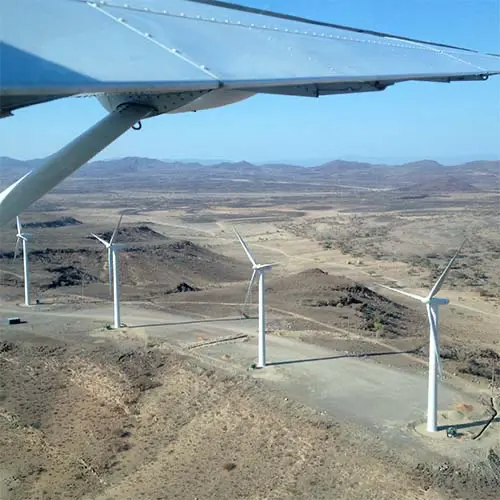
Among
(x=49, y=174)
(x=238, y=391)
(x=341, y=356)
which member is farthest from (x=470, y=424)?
(x=49, y=174)

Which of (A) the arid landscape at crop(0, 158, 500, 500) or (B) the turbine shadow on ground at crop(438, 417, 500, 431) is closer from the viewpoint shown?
(A) the arid landscape at crop(0, 158, 500, 500)

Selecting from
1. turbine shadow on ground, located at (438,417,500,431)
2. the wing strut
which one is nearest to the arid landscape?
turbine shadow on ground, located at (438,417,500,431)

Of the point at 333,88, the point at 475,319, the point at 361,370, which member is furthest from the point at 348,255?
the point at 333,88

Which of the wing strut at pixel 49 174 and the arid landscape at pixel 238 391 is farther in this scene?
the arid landscape at pixel 238 391

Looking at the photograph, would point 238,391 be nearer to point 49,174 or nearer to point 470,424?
point 470,424

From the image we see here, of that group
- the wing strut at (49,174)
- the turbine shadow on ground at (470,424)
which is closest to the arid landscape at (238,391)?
the turbine shadow on ground at (470,424)

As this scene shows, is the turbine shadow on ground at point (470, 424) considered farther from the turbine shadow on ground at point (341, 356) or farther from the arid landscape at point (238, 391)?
the turbine shadow on ground at point (341, 356)

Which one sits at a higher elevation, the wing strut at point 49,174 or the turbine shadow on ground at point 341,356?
the wing strut at point 49,174

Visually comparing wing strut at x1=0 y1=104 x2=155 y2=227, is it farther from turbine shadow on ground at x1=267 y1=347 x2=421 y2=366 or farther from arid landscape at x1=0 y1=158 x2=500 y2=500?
turbine shadow on ground at x1=267 y1=347 x2=421 y2=366

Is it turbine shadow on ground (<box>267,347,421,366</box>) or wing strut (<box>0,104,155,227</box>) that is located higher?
wing strut (<box>0,104,155,227</box>)

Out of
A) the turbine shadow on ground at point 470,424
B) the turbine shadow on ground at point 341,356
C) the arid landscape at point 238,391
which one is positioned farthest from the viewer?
the turbine shadow on ground at point 341,356

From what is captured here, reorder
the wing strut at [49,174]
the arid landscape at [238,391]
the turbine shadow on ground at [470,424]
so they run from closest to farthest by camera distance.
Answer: the wing strut at [49,174]
the arid landscape at [238,391]
the turbine shadow on ground at [470,424]

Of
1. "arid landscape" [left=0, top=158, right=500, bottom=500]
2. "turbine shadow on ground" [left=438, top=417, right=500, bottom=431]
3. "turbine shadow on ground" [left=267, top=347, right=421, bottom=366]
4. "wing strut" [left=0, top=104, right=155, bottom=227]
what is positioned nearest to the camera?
"wing strut" [left=0, top=104, right=155, bottom=227]
